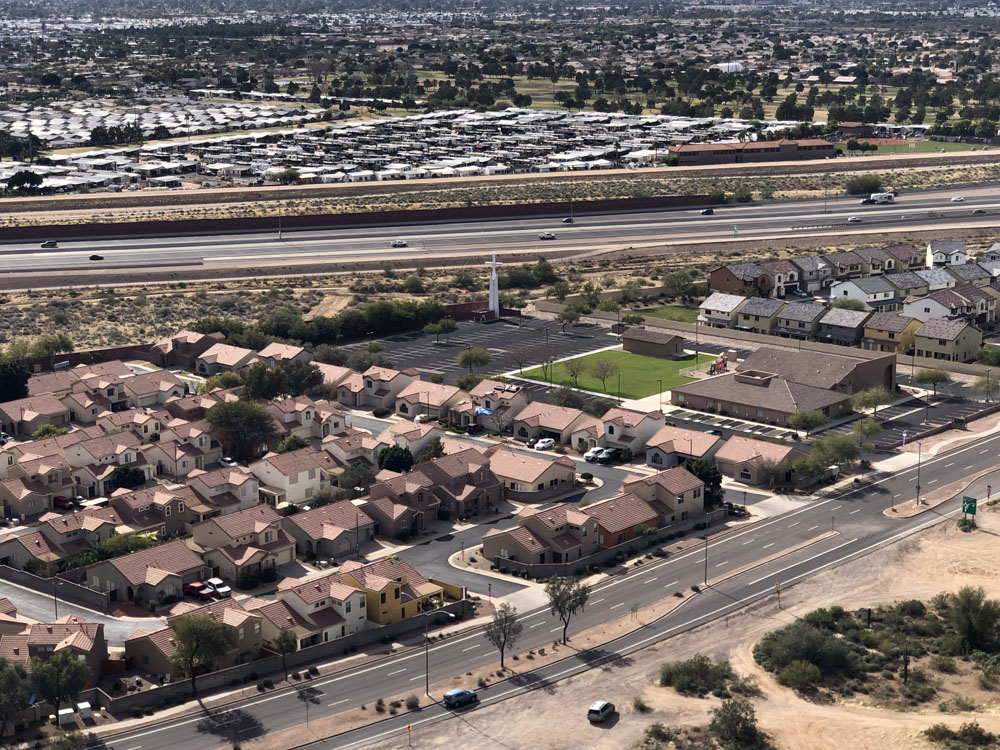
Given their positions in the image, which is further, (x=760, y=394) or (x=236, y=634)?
(x=760, y=394)

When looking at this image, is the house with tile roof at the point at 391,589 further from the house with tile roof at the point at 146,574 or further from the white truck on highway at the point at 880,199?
the white truck on highway at the point at 880,199

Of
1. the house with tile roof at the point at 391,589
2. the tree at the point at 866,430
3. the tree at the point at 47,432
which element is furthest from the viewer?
the tree at the point at 866,430

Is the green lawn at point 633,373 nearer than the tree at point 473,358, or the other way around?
the green lawn at point 633,373

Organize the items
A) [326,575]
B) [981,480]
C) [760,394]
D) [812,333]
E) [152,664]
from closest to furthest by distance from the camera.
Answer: [152,664], [326,575], [981,480], [760,394], [812,333]

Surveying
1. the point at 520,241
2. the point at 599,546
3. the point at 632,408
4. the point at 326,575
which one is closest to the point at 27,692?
the point at 326,575

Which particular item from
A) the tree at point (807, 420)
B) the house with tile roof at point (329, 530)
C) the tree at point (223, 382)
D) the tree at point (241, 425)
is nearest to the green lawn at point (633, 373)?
the tree at point (807, 420)

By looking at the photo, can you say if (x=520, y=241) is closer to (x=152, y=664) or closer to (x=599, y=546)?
(x=599, y=546)

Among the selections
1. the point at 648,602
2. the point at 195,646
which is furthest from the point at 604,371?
the point at 195,646
